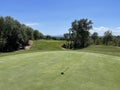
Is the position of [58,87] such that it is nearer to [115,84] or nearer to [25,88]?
[25,88]

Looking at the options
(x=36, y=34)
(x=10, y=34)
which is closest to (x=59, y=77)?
(x=10, y=34)

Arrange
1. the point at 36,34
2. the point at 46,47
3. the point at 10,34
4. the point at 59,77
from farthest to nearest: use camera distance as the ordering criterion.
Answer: the point at 36,34 < the point at 46,47 < the point at 10,34 < the point at 59,77

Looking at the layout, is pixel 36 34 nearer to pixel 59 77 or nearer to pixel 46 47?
pixel 46 47

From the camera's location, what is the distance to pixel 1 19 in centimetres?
5369

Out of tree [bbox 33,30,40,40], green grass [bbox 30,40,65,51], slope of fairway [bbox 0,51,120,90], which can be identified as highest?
tree [bbox 33,30,40,40]

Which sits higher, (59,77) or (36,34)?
(36,34)

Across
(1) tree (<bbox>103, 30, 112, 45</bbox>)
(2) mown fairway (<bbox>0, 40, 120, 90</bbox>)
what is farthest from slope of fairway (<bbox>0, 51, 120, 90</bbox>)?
(1) tree (<bbox>103, 30, 112, 45</bbox>)

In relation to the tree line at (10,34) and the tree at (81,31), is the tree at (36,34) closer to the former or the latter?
the tree at (81,31)

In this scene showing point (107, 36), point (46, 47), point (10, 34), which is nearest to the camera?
point (10, 34)

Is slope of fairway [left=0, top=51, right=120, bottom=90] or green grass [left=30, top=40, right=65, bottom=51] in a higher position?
slope of fairway [left=0, top=51, right=120, bottom=90]


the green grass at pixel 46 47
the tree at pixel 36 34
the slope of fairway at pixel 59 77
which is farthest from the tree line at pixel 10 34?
the slope of fairway at pixel 59 77

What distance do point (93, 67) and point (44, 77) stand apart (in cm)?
365

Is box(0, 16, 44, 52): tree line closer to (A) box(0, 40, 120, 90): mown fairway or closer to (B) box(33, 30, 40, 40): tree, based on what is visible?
Result: (B) box(33, 30, 40, 40): tree

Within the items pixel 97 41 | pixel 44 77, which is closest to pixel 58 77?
pixel 44 77
